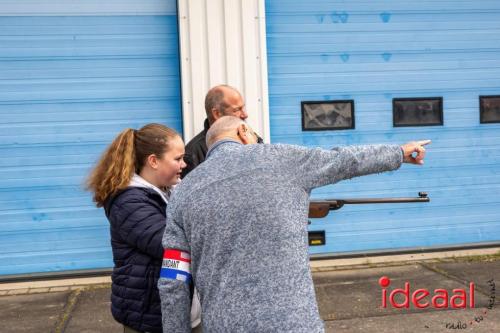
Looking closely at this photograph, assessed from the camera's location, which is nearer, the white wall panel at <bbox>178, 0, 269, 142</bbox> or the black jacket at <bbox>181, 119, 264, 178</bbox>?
the black jacket at <bbox>181, 119, 264, 178</bbox>

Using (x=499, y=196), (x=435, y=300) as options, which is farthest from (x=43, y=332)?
(x=499, y=196)

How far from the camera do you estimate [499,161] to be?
7098 mm

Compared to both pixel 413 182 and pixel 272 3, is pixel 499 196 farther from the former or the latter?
pixel 272 3

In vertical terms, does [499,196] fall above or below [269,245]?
below

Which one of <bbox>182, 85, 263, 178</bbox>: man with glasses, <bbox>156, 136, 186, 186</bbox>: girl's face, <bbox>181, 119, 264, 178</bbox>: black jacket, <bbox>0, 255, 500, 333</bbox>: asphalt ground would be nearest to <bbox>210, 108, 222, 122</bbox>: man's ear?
<bbox>182, 85, 263, 178</bbox>: man with glasses

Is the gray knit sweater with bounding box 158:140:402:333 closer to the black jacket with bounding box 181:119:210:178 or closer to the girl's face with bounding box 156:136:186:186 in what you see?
the girl's face with bounding box 156:136:186:186

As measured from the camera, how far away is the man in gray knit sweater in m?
2.17

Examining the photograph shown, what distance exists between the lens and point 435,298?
543 cm

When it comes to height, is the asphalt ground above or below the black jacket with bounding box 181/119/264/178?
below

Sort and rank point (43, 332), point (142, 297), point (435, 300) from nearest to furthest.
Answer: point (142, 297), point (43, 332), point (435, 300)

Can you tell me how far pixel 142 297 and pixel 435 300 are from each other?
338 centimetres

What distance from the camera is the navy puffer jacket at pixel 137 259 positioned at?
2.65 metres

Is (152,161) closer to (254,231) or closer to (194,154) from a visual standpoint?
(254,231)

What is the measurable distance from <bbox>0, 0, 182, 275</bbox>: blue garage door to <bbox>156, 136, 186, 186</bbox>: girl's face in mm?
3537
